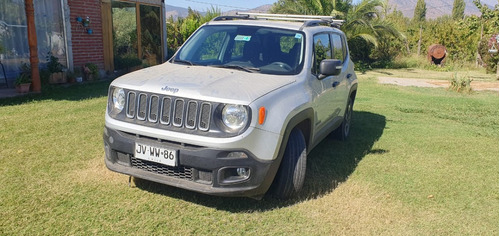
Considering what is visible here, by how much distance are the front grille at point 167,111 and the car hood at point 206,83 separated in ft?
0.19

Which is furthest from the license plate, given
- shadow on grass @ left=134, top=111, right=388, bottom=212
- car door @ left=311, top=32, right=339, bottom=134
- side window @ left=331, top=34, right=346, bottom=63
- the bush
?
the bush

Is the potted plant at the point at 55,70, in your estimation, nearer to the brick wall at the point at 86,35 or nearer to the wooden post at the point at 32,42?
the brick wall at the point at 86,35

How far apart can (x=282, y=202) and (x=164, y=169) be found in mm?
1166

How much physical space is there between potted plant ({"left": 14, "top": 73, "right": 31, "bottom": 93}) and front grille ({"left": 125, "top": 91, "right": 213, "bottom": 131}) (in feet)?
20.2

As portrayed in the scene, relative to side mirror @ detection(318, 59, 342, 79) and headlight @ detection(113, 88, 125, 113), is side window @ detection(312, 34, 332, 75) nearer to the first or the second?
side mirror @ detection(318, 59, 342, 79)

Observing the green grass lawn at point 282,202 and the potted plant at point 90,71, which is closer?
the green grass lawn at point 282,202

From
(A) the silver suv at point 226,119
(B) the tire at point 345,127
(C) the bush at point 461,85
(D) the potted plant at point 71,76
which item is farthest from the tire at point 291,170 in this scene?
(C) the bush at point 461,85

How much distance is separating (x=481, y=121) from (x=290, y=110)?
6141 millimetres

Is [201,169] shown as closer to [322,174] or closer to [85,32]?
[322,174]

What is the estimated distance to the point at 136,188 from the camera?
411 centimetres

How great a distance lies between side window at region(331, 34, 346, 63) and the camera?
18.7 feet

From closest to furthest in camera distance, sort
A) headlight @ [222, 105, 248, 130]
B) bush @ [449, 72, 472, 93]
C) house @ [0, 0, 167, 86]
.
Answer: headlight @ [222, 105, 248, 130], house @ [0, 0, 167, 86], bush @ [449, 72, 472, 93]

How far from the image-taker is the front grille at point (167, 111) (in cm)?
336

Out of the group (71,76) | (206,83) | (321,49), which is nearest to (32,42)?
(71,76)
